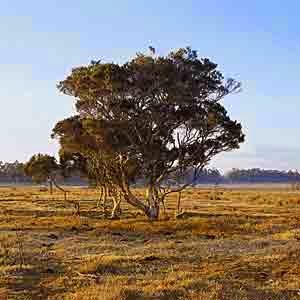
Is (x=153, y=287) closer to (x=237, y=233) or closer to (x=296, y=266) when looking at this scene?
(x=296, y=266)

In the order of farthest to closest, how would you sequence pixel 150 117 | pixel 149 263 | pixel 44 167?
pixel 44 167 < pixel 150 117 < pixel 149 263

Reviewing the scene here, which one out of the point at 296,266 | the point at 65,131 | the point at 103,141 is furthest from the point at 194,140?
the point at 296,266

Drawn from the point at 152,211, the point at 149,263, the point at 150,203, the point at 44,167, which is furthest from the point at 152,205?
the point at 149,263

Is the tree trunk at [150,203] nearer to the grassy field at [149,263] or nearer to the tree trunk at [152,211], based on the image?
the tree trunk at [152,211]

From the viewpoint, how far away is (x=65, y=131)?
43.6m

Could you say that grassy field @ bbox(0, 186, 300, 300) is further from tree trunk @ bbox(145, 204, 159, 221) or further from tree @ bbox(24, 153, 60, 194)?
tree @ bbox(24, 153, 60, 194)

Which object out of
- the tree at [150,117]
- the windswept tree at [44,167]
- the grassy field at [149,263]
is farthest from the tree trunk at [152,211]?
the windswept tree at [44,167]

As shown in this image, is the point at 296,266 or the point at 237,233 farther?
the point at 237,233

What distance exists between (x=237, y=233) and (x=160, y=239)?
4472mm

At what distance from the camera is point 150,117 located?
39594mm

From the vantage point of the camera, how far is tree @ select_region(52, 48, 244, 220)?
38875 millimetres

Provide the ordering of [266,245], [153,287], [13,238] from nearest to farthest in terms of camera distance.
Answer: [153,287], [266,245], [13,238]

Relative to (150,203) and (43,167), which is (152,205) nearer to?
(150,203)

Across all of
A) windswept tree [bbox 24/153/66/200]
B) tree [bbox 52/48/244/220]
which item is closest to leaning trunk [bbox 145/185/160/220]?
tree [bbox 52/48/244/220]
